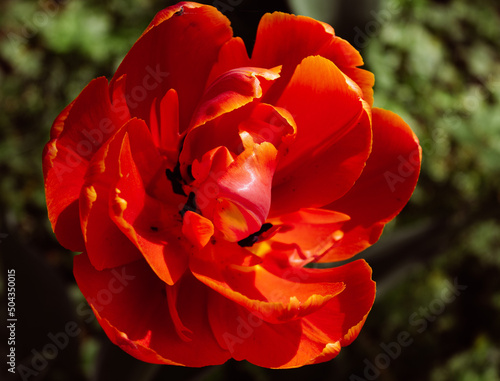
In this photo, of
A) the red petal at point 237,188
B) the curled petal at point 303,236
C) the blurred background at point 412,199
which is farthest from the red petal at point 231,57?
the blurred background at point 412,199

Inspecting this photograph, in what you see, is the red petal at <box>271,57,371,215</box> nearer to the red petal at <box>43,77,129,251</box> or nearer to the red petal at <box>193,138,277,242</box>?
the red petal at <box>193,138,277,242</box>

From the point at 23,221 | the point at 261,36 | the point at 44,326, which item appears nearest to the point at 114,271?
the point at 261,36

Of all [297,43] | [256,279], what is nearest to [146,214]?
[256,279]

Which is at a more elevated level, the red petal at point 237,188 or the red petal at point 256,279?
the red petal at point 237,188

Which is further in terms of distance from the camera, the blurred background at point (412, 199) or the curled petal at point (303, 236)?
the blurred background at point (412, 199)

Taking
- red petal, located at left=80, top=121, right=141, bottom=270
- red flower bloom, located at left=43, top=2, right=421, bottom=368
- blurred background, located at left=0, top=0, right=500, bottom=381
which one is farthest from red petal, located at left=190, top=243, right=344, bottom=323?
blurred background, located at left=0, top=0, right=500, bottom=381

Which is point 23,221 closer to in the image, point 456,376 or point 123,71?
point 123,71

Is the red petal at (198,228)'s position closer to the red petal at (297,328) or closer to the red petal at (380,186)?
the red petal at (297,328)

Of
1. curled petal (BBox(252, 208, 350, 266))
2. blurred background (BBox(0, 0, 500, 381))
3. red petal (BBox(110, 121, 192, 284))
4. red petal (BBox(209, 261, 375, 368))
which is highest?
red petal (BBox(110, 121, 192, 284))
